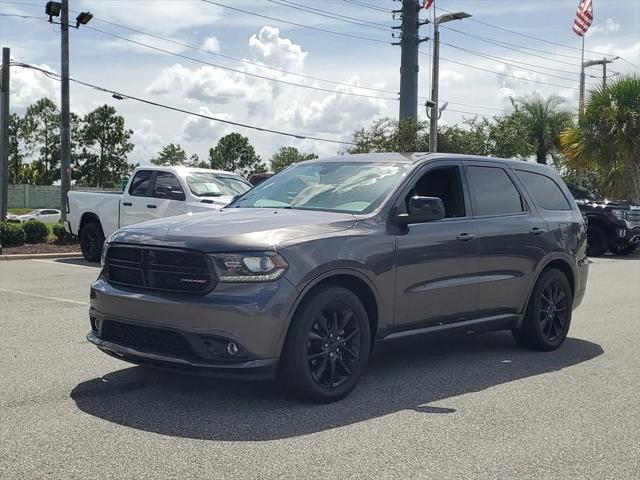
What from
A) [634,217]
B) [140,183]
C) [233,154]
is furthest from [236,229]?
[233,154]

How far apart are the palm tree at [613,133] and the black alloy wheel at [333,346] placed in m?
22.4

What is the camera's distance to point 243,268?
16.4 feet

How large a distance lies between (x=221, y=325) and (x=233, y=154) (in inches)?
3652

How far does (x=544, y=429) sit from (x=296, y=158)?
3753 inches

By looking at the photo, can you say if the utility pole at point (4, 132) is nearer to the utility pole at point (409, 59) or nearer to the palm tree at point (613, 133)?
the palm tree at point (613, 133)

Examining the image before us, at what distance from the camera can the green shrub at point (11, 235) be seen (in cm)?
1848

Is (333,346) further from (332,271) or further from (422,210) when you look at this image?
(422,210)

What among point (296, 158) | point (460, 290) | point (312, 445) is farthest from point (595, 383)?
point (296, 158)

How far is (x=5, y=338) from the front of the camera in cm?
754

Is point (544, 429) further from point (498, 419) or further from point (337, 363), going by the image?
point (337, 363)

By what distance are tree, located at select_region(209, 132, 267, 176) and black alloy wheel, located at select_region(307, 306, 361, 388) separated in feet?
299

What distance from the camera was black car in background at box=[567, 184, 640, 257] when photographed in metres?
20.2

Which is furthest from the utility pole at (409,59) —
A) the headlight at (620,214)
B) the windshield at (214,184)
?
the windshield at (214,184)

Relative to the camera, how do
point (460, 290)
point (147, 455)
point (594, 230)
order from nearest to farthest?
point (147, 455), point (460, 290), point (594, 230)
